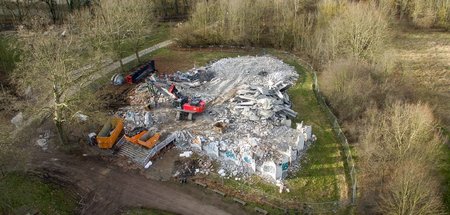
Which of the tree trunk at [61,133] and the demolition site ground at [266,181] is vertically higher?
the tree trunk at [61,133]

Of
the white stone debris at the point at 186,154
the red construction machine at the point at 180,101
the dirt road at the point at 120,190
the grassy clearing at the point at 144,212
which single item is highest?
the red construction machine at the point at 180,101

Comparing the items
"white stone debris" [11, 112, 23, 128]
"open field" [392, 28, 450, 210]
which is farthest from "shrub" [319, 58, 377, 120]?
"white stone debris" [11, 112, 23, 128]

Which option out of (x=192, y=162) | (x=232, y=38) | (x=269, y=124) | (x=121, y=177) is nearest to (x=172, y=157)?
(x=192, y=162)

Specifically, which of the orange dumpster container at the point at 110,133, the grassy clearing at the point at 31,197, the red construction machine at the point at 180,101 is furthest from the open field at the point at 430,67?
the grassy clearing at the point at 31,197

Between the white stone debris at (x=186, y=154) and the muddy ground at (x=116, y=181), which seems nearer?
the muddy ground at (x=116, y=181)

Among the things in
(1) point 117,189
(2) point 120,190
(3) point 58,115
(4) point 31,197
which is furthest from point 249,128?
(4) point 31,197

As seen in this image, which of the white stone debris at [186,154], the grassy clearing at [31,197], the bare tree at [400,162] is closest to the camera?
the bare tree at [400,162]

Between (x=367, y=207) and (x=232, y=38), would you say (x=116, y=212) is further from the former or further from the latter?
(x=232, y=38)

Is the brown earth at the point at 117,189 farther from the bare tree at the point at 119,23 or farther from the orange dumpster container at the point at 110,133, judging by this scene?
the bare tree at the point at 119,23
